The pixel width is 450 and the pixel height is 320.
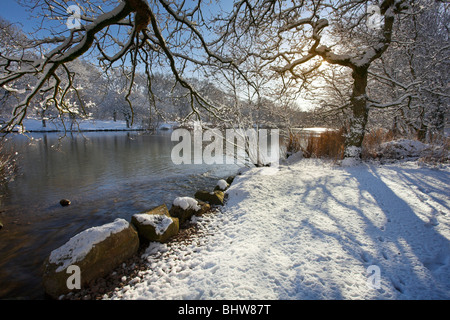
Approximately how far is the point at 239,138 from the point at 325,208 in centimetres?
534

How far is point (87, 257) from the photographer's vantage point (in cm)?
265

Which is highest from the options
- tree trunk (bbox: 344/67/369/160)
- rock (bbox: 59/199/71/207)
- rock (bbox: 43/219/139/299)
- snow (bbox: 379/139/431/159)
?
tree trunk (bbox: 344/67/369/160)

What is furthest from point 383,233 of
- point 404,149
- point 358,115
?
point 404,149

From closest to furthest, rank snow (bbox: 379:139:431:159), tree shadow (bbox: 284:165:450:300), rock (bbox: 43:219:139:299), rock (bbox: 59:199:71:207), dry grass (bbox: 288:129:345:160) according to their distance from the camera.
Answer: tree shadow (bbox: 284:165:450:300) → rock (bbox: 43:219:139:299) → rock (bbox: 59:199:71:207) → snow (bbox: 379:139:431:159) → dry grass (bbox: 288:129:345:160)

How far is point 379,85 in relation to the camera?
428 inches

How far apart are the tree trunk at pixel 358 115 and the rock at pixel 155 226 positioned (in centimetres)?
692

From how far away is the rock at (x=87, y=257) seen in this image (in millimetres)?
2520

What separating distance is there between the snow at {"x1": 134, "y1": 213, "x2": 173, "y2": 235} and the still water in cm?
166

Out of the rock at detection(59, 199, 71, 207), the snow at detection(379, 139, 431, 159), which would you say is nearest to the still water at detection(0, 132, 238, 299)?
the rock at detection(59, 199, 71, 207)

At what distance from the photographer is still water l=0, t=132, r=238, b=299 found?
12.0ft

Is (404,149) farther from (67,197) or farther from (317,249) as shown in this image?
(67,197)

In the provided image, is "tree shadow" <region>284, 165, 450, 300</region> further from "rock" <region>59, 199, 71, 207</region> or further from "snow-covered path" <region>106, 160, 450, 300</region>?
"rock" <region>59, 199, 71, 207</region>

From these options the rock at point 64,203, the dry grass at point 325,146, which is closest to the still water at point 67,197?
the rock at point 64,203

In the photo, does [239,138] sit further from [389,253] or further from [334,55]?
[389,253]
